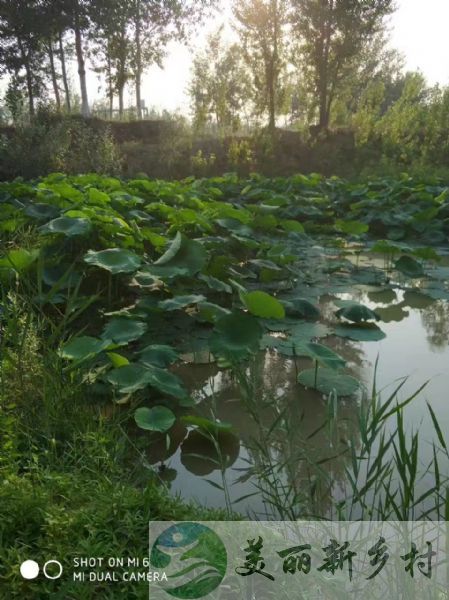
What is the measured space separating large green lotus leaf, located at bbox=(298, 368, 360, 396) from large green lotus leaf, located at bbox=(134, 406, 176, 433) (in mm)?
613

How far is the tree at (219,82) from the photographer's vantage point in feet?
40.1

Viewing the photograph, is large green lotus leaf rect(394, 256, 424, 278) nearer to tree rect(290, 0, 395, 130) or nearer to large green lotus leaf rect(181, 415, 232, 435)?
large green lotus leaf rect(181, 415, 232, 435)

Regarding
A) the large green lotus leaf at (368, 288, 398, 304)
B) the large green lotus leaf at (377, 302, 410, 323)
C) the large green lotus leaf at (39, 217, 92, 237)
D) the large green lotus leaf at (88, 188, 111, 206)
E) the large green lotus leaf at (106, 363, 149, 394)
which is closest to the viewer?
the large green lotus leaf at (106, 363, 149, 394)

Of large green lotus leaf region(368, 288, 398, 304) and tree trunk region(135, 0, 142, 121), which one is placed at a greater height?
tree trunk region(135, 0, 142, 121)

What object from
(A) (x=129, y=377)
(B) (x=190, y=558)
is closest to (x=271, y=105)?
(A) (x=129, y=377)

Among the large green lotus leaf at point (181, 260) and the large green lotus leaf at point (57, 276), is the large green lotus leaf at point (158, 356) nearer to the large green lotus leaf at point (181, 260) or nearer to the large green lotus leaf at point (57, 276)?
the large green lotus leaf at point (181, 260)

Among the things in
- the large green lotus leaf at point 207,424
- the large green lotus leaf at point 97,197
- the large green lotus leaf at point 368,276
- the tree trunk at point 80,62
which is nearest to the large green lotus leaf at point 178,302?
the large green lotus leaf at point 207,424

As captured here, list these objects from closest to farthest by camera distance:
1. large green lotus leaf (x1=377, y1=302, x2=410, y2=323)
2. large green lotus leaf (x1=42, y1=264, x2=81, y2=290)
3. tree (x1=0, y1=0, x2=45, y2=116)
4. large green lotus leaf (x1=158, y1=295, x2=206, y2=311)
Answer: large green lotus leaf (x1=158, y1=295, x2=206, y2=311) → large green lotus leaf (x1=42, y1=264, x2=81, y2=290) → large green lotus leaf (x1=377, y1=302, x2=410, y2=323) → tree (x1=0, y1=0, x2=45, y2=116)

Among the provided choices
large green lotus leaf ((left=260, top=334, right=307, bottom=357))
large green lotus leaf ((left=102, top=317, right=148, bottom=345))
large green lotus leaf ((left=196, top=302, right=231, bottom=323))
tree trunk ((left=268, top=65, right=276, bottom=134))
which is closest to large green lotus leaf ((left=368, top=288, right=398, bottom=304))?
large green lotus leaf ((left=260, top=334, right=307, bottom=357))

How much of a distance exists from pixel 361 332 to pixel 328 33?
12.3m

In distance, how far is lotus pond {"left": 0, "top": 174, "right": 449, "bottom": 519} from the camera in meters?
1.47

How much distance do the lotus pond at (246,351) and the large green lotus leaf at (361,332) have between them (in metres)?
0.01

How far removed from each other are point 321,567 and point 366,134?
39.8ft

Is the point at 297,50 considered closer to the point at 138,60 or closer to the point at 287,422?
the point at 138,60
